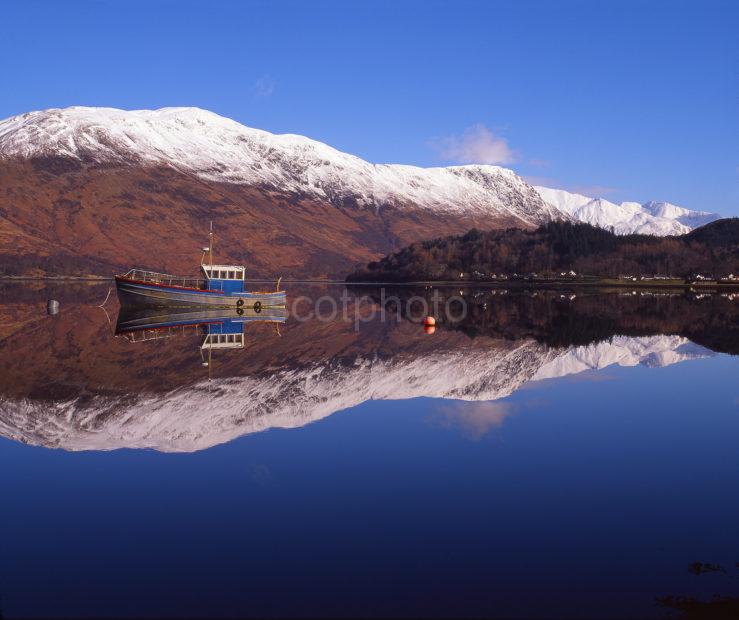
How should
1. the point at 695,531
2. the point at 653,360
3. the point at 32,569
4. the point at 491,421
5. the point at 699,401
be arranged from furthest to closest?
the point at 653,360 → the point at 699,401 → the point at 491,421 → the point at 695,531 → the point at 32,569

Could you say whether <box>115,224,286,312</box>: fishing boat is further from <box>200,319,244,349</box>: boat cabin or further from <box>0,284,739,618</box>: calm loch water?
<box>0,284,739,618</box>: calm loch water

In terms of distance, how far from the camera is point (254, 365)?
37062 mm

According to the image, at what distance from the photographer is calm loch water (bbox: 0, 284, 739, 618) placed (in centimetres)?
1162

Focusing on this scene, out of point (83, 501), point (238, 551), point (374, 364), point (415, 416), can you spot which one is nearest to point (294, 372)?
Answer: point (374, 364)

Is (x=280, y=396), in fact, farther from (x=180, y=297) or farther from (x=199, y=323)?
(x=180, y=297)

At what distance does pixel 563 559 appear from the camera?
1276cm

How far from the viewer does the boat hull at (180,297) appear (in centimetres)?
7474

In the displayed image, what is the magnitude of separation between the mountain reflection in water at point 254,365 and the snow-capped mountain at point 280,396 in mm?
60

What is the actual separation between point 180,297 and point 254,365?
41.0 m

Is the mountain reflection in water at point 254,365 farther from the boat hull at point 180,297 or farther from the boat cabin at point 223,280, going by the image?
the boat cabin at point 223,280

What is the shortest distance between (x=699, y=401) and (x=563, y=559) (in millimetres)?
18884

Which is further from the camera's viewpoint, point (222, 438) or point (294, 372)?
point (294, 372)

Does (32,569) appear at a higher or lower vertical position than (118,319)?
lower

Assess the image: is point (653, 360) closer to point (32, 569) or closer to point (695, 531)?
point (695, 531)
